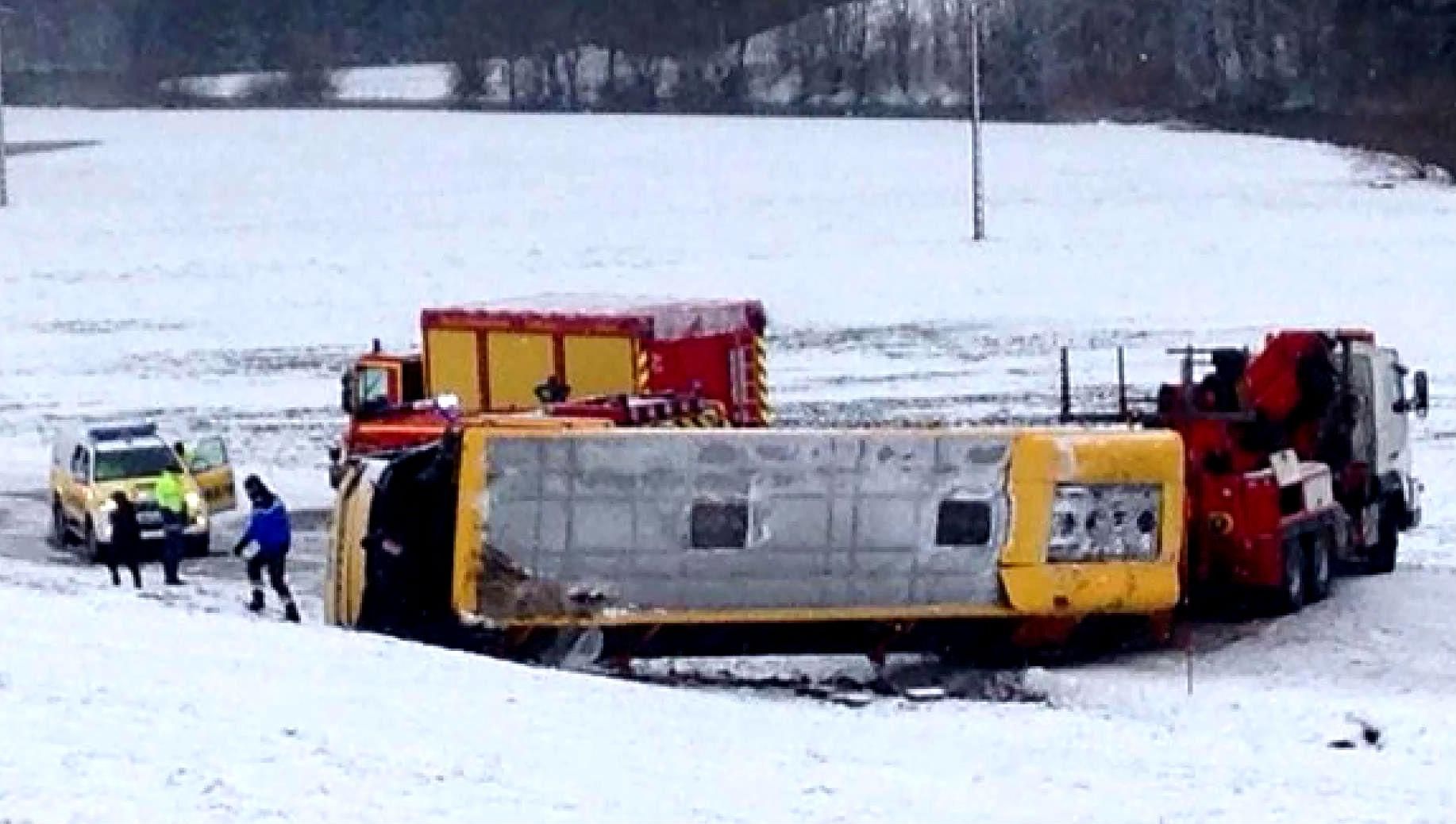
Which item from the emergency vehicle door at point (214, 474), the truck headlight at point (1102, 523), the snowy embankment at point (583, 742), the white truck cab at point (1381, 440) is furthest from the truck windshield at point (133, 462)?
the truck headlight at point (1102, 523)

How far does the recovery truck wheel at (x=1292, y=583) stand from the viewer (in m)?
26.5

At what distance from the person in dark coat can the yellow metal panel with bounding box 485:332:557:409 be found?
4.60 m

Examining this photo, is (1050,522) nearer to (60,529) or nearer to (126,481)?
(126,481)

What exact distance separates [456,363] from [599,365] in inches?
90.4

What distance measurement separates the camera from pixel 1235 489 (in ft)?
86.1

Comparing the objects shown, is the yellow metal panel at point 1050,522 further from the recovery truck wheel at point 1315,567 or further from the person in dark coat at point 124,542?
the person in dark coat at point 124,542

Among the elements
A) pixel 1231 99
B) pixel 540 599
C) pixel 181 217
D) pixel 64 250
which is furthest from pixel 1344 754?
pixel 1231 99

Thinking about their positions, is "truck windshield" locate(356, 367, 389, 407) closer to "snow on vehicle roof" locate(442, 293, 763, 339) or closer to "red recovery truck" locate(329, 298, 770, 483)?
"red recovery truck" locate(329, 298, 770, 483)

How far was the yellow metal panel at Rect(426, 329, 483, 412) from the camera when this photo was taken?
34562 millimetres

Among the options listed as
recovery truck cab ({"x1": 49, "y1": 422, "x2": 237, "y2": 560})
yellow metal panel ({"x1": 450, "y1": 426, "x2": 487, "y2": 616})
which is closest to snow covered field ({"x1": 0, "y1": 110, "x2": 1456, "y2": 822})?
recovery truck cab ({"x1": 49, "y1": 422, "x2": 237, "y2": 560})

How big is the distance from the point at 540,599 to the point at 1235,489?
19.5 feet

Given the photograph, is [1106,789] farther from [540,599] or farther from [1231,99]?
[1231,99]

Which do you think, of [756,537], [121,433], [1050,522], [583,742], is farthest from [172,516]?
[583,742]

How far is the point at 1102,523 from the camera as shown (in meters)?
24.6
